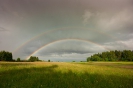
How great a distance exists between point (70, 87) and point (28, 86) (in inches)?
102

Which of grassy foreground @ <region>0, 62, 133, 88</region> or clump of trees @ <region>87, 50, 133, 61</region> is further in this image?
clump of trees @ <region>87, 50, 133, 61</region>

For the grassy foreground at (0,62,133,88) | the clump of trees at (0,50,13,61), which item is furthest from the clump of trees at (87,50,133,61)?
the grassy foreground at (0,62,133,88)

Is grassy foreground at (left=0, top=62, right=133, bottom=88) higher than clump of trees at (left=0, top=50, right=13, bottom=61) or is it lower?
lower

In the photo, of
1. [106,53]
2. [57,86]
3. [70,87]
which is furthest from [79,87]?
[106,53]

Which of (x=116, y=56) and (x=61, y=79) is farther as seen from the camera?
(x=116, y=56)

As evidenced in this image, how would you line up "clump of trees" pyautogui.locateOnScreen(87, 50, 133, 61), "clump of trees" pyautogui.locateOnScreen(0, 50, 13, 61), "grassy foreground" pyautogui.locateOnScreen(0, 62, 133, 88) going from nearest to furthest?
"grassy foreground" pyautogui.locateOnScreen(0, 62, 133, 88)
"clump of trees" pyautogui.locateOnScreen(0, 50, 13, 61)
"clump of trees" pyautogui.locateOnScreen(87, 50, 133, 61)

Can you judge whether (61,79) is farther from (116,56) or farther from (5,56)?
(116,56)

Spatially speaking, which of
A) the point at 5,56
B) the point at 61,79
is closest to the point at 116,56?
the point at 5,56

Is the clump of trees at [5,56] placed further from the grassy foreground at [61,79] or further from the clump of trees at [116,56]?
the grassy foreground at [61,79]

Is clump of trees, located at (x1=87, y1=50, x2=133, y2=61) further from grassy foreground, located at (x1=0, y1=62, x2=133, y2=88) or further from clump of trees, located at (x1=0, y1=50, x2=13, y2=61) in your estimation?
grassy foreground, located at (x1=0, y1=62, x2=133, y2=88)

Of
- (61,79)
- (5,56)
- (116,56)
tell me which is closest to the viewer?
(61,79)

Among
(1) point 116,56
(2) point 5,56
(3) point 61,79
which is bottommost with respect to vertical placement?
(3) point 61,79

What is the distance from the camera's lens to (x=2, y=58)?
11288cm

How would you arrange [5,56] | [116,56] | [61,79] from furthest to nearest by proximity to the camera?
[116,56] < [5,56] < [61,79]
